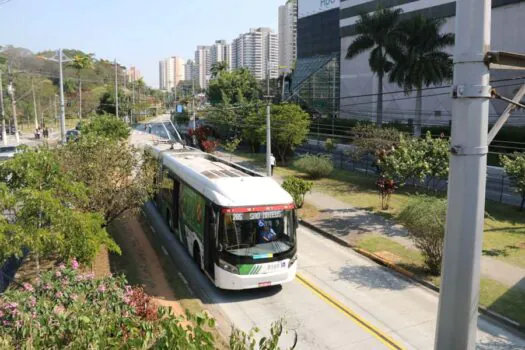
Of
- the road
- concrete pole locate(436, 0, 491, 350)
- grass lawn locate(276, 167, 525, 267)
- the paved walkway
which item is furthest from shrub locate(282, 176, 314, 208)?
concrete pole locate(436, 0, 491, 350)

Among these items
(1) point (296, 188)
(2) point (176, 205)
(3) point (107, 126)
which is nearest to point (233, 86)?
(3) point (107, 126)

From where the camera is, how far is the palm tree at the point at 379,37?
41.2 m

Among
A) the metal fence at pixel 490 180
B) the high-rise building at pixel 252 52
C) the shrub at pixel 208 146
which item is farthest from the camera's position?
the high-rise building at pixel 252 52

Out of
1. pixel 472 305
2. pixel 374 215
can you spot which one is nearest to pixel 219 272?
pixel 472 305

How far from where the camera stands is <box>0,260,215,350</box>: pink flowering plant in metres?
4.44

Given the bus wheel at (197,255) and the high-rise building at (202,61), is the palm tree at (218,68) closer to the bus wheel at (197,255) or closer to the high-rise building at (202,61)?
the high-rise building at (202,61)

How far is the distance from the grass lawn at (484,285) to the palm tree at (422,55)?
24.2m

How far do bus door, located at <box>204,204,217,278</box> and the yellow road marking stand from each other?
291 centimetres

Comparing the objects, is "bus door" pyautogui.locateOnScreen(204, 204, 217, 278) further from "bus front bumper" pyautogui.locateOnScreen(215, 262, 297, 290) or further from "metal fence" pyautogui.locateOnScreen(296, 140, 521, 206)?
"metal fence" pyautogui.locateOnScreen(296, 140, 521, 206)

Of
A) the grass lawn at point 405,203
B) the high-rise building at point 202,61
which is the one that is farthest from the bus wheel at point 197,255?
the high-rise building at point 202,61

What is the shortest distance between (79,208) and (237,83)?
221 feet

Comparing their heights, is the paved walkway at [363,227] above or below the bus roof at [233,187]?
below

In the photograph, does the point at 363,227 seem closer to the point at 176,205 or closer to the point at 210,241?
the point at 176,205

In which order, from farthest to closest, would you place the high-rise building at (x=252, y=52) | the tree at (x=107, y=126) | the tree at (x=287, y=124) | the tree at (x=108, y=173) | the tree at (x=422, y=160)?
1. the high-rise building at (x=252, y=52)
2. the tree at (x=287, y=124)
3. the tree at (x=107, y=126)
4. the tree at (x=422, y=160)
5. the tree at (x=108, y=173)
